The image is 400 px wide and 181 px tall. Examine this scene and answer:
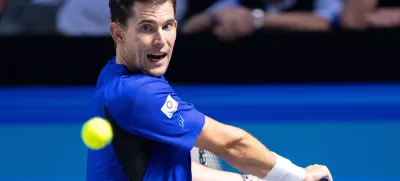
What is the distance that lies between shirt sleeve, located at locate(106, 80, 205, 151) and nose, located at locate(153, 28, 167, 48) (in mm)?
127

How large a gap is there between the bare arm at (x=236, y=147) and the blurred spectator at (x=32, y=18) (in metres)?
3.79

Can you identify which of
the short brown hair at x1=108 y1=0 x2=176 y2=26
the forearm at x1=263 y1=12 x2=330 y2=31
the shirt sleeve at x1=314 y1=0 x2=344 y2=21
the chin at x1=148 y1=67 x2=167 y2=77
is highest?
the shirt sleeve at x1=314 y1=0 x2=344 y2=21

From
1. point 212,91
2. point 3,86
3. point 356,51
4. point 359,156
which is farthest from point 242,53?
A: point 3,86

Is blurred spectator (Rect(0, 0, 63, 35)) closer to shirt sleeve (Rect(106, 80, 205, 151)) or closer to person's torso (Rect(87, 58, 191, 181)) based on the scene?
person's torso (Rect(87, 58, 191, 181))

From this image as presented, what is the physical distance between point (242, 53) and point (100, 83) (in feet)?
10.7

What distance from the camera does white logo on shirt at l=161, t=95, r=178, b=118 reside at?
2.68 m

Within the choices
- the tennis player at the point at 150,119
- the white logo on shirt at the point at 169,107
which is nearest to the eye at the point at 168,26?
the tennis player at the point at 150,119

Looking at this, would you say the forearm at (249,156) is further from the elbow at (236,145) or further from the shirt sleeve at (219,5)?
the shirt sleeve at (219,5)

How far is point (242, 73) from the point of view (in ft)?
20.2

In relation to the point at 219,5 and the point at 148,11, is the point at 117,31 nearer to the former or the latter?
the point at 148,11

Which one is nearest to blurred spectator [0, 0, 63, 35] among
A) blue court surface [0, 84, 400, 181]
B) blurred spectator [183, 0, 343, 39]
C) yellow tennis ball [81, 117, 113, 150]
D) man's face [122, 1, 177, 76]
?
blue court surface [0, 84, 400, 181]

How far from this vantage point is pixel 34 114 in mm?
5828

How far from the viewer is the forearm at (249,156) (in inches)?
112

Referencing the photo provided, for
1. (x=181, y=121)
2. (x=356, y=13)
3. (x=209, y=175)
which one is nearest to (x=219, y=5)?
(x=356, y=13)
